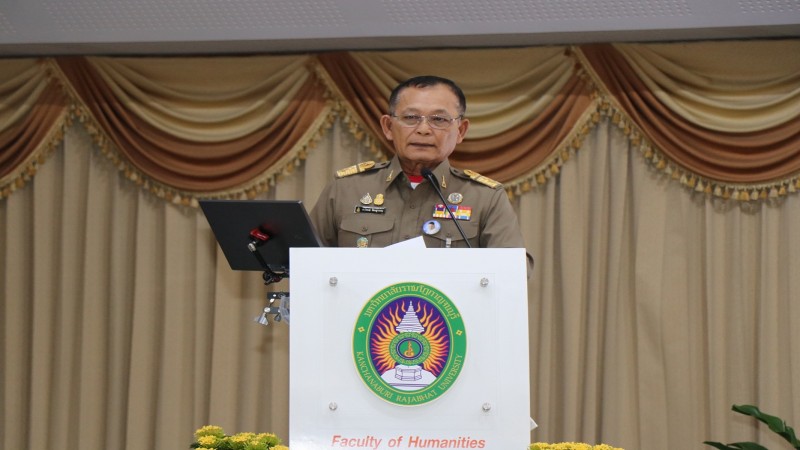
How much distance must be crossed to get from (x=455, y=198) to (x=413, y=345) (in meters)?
0.86

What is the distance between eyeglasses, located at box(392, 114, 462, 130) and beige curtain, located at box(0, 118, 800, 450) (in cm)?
188

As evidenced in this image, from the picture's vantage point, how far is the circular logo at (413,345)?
1602 mm

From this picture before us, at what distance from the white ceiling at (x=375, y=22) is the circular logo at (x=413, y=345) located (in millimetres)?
2449

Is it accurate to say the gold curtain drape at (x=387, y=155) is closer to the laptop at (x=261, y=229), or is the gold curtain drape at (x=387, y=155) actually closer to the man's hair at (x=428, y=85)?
the man's hair at (x=428, y=85)

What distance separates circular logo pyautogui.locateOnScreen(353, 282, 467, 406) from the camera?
1602mm

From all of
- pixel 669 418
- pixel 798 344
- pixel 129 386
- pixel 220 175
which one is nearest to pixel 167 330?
pixel 129 386

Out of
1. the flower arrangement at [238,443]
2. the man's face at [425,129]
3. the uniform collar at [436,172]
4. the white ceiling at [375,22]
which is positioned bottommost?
the flower arrangement at [238,443]

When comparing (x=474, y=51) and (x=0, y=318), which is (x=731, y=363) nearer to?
(x=474, y=51)

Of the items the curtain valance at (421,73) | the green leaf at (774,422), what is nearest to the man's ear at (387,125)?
the green leaf at (774,422)

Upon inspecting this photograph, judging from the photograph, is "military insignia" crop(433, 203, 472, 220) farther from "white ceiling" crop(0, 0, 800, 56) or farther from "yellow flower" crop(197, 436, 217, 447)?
"white ceiling" crop(0, 0, 800, 56)

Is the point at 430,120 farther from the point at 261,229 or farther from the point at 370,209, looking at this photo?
the point at 261,229

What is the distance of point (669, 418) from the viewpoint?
160 inches

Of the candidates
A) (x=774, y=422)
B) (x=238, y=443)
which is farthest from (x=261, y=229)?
(x=774, y=422)

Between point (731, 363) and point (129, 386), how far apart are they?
2.69 m
